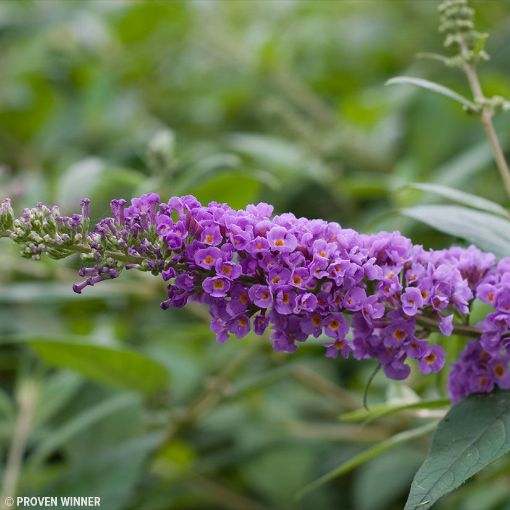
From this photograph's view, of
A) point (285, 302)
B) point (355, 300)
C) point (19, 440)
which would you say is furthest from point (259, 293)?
point (19, 440)

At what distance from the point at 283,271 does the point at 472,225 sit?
0.52 metres

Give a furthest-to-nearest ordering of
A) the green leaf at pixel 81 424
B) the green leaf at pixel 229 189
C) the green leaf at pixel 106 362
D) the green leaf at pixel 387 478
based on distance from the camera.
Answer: the green leaf at pixel 387 478
the green leaf at pixel 229 189
the green leaf at pixel 81 424
the green leaf at pixel 106 362

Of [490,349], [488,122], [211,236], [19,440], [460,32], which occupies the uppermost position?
[460,32]

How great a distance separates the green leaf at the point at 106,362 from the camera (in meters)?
2.12

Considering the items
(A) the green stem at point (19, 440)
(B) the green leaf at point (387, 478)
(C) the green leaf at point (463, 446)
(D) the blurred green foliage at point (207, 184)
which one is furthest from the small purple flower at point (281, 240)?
(B) the green leaf at point (387, 478)

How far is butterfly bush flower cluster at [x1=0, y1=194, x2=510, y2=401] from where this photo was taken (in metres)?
1.32

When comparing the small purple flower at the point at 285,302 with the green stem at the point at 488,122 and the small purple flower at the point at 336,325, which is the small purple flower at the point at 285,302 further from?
the green stem at the point at 488,122

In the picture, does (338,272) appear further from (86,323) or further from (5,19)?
(5,19)

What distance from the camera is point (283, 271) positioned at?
1329mm

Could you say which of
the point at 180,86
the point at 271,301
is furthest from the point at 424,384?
the point at 180,86

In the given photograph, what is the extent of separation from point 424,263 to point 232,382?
1430 millimetres

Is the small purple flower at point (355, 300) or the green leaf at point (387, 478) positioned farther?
the green leaf at point (387, 478)

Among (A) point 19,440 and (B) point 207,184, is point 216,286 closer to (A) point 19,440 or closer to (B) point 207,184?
(B) point 207,184

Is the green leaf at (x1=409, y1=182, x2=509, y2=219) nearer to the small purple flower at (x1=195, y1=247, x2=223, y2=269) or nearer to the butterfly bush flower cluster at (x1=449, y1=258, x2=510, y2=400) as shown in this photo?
the butterfly bush flower cluster at (x1=449, y1=258, x2=510, y2=400)
